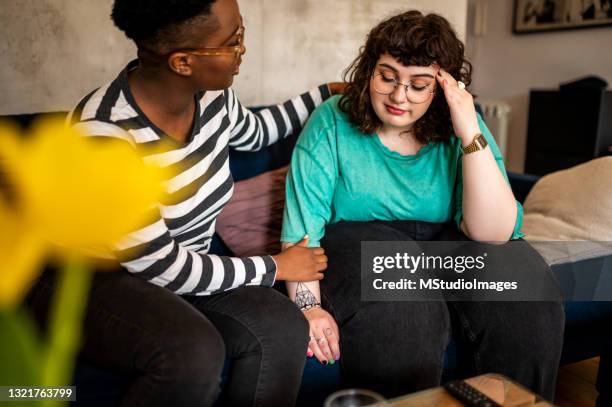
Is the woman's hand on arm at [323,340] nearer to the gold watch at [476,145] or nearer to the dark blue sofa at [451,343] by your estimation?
the dark blue sofa at [451,343]

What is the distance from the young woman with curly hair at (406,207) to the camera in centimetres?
132

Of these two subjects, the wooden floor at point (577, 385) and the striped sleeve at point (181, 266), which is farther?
the wooden floor at point (577, 385)

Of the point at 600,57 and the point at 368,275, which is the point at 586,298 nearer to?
the point at 368,275

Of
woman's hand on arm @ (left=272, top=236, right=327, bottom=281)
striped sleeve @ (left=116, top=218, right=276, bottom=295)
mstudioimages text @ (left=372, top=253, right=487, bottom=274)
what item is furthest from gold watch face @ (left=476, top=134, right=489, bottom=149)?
striped sleeve @ (left=116, top=218, right=276, bottom=295)

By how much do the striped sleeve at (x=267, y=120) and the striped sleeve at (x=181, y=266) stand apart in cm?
42

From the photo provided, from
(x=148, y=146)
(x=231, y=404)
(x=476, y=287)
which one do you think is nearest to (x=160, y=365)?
(x=231, y=404)

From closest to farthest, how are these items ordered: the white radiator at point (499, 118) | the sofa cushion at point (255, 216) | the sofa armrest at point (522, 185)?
the sofa cushion at point (255, 216)
the sofa armrest at point (522, 185)
the white radiator at point (499, 118)

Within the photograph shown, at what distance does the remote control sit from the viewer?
924mm

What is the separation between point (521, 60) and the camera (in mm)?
4414

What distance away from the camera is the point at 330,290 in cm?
141

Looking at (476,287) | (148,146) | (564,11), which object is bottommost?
(476,287)

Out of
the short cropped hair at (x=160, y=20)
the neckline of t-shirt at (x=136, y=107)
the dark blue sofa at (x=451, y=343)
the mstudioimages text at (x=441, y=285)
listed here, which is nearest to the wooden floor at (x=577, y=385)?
the dark blue sofa at (x=451, y=343)

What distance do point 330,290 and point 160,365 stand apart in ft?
1.66

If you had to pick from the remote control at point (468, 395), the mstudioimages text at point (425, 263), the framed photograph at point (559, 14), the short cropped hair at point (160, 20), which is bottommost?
the remote control at point (468, 395)
